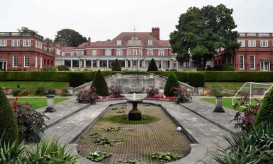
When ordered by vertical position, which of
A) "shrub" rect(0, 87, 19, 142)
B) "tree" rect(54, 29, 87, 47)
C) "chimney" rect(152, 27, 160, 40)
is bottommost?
"shrub" rect(0, 87, 19, 142)

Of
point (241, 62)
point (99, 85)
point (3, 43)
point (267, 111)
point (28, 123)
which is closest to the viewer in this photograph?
point (267, 111)

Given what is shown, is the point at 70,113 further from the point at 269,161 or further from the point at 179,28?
the point at 179,28

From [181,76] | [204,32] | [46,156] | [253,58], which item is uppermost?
[204,32]

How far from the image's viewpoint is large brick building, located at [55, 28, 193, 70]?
65875mm

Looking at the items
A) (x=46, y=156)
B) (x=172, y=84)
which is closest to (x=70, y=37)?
(x=172, y=84)

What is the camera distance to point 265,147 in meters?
5.49

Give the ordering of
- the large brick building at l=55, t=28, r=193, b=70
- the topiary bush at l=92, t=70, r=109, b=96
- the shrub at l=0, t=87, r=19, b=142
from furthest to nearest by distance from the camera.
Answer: the large brick building at l=55, t=28, r=193, b=70 → the topiary bush at l=92, t=70, r=109, b=96 → the shrub at l=0, t=87, r=19, b=142

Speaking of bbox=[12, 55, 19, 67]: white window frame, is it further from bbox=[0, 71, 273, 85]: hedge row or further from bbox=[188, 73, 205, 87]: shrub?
bbox=[188, 73, 205, 87]: shrub

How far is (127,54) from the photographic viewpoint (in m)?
69.0

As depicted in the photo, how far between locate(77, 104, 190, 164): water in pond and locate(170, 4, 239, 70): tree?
1325 inches

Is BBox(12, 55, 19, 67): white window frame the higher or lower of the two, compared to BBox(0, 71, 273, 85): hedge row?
higher

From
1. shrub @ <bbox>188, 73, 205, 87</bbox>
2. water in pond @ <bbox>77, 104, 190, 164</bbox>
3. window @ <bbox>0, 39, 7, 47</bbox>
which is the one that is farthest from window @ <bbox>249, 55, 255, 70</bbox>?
window @ <bbox>0, 39, 7, 47</bbox>

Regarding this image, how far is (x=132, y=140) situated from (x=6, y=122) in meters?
4.50

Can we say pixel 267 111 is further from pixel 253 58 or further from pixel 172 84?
pixel 253 58
